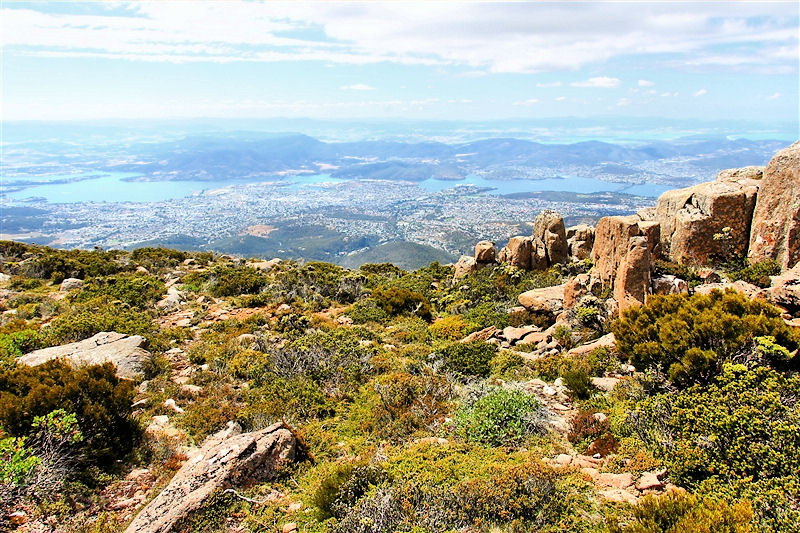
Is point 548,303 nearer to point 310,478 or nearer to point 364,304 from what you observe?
point 364,304

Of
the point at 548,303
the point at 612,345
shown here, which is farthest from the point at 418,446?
the point at 548,303

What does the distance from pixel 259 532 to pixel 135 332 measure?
8082 mm

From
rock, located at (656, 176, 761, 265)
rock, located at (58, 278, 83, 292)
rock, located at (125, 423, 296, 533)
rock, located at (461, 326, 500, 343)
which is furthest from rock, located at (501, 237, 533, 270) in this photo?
rock, located at (58, 278, 83, 292)

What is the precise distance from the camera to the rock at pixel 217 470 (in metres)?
4.51

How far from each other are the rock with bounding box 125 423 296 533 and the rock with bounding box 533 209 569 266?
1643 cm

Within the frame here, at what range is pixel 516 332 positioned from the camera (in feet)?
38.8

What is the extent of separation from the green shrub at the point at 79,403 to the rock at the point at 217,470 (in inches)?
53.5

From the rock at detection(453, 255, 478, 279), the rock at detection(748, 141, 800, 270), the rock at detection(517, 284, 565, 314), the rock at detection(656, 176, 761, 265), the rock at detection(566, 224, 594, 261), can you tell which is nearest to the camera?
the rock at detection(748, 141, 800, 270)

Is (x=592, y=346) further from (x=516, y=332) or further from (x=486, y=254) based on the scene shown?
(x=486, y=254)

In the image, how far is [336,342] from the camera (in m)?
10.3

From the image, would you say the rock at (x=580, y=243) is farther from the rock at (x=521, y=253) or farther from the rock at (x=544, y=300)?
the rock at (x=544, y=300)

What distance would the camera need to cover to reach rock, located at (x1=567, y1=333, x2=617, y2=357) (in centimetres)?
937

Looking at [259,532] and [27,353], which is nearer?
[259,532]

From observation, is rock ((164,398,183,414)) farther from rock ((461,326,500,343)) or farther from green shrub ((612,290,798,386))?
green shrub ((612,290,798,386))
